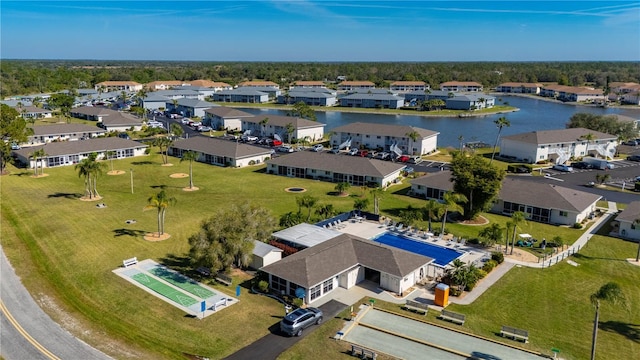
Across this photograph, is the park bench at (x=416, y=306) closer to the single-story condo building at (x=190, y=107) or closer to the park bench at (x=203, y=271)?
the park bench at (x=203, y=271)

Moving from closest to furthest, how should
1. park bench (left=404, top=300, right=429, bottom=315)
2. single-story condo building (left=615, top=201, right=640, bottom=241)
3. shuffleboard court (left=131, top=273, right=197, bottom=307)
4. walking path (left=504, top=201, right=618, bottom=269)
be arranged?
park bench (left=404, top=300, right=429, bottom=315)
shuffleboard court (left=131, top=273, right=197, bottom=307)
walking path (left=504, top=201, right=618, bottom=269)
single-story condo building (left=615, top=201, right=640, bottom=241)

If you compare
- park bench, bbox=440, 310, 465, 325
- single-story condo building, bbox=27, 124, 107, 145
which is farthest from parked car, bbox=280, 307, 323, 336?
single-story condo building, bbox=27, 124, 107, 145

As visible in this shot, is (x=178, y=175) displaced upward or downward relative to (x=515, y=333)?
upward

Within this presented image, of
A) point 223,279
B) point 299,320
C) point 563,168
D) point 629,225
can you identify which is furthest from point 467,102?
point 299,320

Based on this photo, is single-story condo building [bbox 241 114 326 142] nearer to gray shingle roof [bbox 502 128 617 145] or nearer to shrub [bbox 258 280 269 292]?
gray shingle roof [bbox 502 128 617 145]

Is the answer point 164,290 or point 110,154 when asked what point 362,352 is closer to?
point 164,290

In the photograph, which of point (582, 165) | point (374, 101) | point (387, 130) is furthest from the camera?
point (374, 101)

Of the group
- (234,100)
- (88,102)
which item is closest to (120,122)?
(88,102)

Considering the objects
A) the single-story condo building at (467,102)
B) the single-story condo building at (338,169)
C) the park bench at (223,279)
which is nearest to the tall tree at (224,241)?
the park bench at (223,279)
